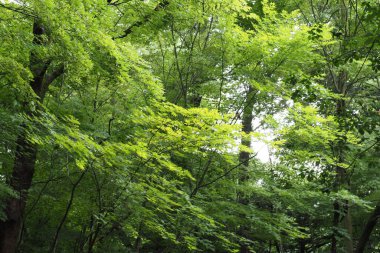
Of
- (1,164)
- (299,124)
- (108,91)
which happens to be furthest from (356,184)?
(1,164)

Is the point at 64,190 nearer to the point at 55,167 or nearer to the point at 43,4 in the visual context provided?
the point at 55,167

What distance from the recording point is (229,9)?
25.3ft

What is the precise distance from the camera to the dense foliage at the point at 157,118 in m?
4.92

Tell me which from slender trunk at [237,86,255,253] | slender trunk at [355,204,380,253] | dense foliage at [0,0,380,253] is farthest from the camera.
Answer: slender trunk at [237,86,255,253]

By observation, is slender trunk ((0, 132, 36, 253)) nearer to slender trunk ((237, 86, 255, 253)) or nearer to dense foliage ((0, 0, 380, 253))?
dense foliage ((0, 0, 380, 253))

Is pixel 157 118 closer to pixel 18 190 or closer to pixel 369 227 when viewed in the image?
pixel 18 190

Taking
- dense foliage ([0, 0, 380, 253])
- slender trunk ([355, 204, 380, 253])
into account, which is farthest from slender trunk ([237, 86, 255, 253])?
slender trunk ([355, 204, 380, 253])

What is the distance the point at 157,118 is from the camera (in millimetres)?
6367

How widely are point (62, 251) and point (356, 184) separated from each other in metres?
10.8

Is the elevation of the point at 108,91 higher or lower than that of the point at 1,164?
higher

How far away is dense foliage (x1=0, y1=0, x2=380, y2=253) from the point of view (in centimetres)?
492

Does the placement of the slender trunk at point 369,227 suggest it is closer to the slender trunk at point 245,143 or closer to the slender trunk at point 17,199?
the slender trunk at point 245,143

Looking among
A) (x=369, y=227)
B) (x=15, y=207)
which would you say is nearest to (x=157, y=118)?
(x=15, y=207)

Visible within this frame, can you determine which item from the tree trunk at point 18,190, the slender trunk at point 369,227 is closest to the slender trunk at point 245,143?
the slender trunk at point 369,227
